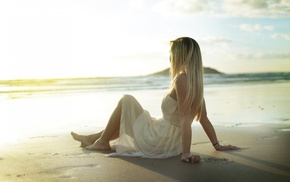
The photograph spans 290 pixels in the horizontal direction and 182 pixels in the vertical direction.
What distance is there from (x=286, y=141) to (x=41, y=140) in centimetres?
362

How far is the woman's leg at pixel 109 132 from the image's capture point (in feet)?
16.5

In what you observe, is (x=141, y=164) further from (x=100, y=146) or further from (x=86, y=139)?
(x=86, y=139)

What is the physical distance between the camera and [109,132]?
511 cm

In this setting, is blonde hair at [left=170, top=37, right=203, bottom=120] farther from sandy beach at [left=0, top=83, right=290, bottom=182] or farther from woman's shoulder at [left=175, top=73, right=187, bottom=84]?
sandy beach at [left=0, top=83, right=290, bottom=182]

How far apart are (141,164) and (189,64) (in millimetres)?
1276

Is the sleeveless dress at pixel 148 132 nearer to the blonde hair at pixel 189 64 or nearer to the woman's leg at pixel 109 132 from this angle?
the woman's leg at pixel 109 132

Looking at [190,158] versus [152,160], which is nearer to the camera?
[190,158]

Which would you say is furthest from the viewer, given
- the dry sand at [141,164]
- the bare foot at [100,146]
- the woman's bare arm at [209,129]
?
the bare foot at [100,146]

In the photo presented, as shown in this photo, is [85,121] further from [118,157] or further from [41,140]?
[118,157]

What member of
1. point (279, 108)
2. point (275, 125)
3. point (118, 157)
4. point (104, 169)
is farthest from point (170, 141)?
point (279, 108)

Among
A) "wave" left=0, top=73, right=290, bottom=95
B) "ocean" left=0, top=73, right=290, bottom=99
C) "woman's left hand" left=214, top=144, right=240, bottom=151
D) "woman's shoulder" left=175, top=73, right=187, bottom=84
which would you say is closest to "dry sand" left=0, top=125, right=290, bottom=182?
"woman's left hand" left=214, top=144, right=240, bottom=151

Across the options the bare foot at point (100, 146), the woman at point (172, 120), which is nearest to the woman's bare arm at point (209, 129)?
the woman at point (172, 120)

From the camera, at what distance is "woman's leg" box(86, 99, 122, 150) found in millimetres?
5039

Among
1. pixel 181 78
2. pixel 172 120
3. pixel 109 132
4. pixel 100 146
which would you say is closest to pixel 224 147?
pixel 172 120
